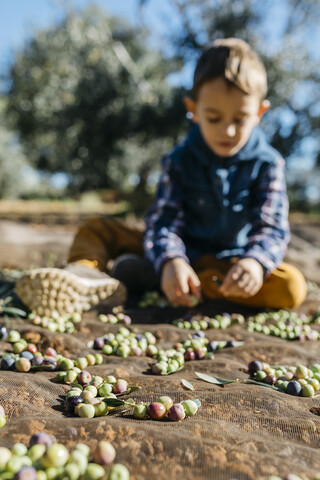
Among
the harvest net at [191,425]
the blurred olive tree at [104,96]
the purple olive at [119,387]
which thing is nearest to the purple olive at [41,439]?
the harvest net at [191,425]

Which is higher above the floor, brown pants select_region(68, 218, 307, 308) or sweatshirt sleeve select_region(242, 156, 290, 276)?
sweatshirt sleeve select_region(242, 156, 290, 276)

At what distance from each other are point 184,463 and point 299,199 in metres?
15.8

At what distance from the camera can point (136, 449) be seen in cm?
112

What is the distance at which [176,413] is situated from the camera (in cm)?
132

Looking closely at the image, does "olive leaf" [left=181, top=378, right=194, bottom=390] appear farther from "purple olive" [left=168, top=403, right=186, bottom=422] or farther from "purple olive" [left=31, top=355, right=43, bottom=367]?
"purple olive" [left=31, top=355, right=43, bottom=367]

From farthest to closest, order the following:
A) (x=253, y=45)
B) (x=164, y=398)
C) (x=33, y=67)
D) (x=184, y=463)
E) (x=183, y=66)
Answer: (x=33, y=67) < (x=183, y=66) < (x=253, y=45) < (x=164, y=398) < (x=184, y=463)

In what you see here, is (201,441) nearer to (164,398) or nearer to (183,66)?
(164,398)

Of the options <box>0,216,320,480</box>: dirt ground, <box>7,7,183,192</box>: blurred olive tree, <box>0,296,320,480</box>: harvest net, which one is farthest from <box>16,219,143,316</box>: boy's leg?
<box>7,7,183,192</box>: blurred olive tree

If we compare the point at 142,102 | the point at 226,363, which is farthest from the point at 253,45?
the point at 226,363

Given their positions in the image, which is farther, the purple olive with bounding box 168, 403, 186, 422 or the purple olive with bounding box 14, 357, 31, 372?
the purple olive with bounding box 14, 357, 31, 372

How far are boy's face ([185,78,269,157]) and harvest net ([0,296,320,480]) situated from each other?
4.76ft

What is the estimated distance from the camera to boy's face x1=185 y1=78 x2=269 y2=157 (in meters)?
2.73

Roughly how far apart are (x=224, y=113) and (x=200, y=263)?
3.78ft

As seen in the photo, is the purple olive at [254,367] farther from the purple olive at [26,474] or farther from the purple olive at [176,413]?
the purple olive at [26,474]
